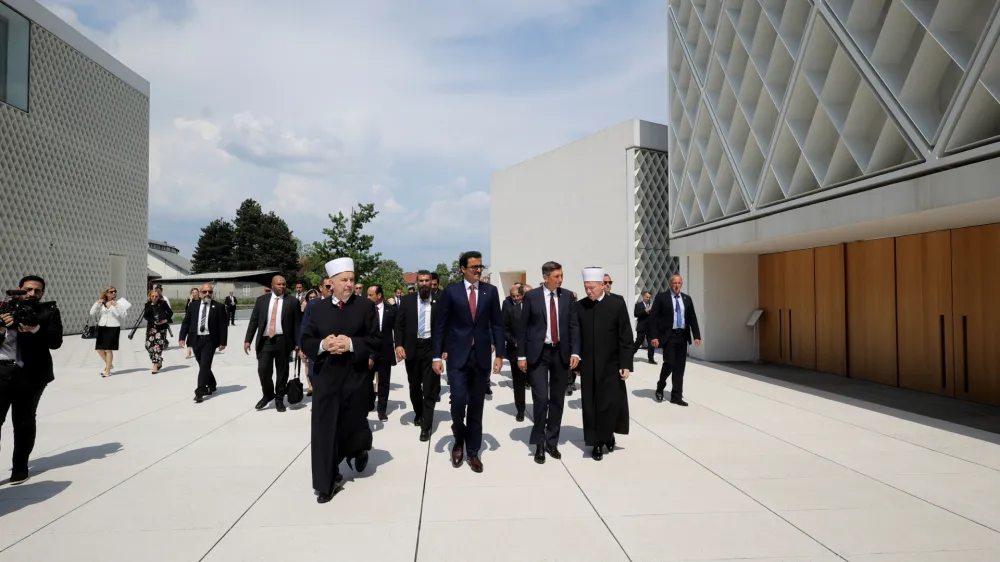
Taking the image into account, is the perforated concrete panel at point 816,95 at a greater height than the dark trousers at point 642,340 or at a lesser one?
greater

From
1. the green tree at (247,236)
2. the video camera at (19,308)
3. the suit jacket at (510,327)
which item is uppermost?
the green tree at (247,236)

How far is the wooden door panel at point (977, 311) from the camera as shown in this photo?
7.96 m

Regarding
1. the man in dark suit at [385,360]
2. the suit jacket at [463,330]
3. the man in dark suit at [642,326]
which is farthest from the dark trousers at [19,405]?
the man in dark suit at [642,326]

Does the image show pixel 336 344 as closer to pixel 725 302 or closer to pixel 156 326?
pixel 156 326

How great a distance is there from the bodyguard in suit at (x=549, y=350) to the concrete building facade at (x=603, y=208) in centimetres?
1157

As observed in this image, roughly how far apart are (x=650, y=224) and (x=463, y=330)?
42.3 feet

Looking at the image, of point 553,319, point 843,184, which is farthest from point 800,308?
point 553,319

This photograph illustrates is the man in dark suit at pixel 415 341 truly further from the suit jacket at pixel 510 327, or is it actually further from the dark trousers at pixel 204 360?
the dark trousers at pixel 204 360

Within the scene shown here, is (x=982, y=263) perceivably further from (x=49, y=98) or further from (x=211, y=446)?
(x=49, y=98)

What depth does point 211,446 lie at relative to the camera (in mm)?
5766

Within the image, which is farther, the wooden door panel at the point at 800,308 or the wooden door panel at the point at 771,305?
the wooden door panel at the point at 771,305

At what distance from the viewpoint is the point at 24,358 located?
462 centimetres

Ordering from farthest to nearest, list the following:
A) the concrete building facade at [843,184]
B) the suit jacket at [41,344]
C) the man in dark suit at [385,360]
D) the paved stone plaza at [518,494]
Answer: the man in dark suit at [385,360], the concrete building facade at [843,184], the suit jacket at [41,344], the paved stone plaza at [518,494]

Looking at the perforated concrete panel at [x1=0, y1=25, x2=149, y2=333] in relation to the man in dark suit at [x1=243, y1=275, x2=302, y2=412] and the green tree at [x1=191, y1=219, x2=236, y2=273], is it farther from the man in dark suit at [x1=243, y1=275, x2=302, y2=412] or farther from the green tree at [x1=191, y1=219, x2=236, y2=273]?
the green tree at [x1=191, y1=219, x2=236, y2=273]
